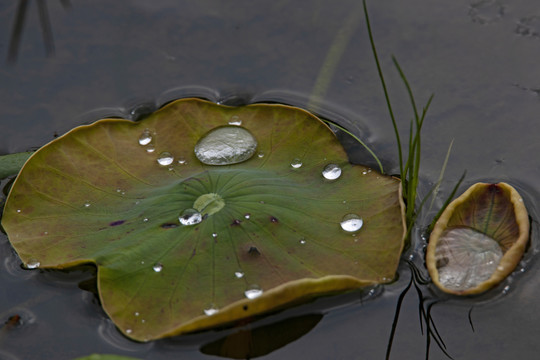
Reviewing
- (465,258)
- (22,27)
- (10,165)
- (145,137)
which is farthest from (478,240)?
(22,27)

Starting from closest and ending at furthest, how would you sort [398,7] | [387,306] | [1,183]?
1. [387,306]
2. [1,183]
3. [398,7]

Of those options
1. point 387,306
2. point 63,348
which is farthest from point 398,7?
point 63,348

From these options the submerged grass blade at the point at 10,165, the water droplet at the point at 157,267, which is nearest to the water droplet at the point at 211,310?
the water droplet at the point at 157,267

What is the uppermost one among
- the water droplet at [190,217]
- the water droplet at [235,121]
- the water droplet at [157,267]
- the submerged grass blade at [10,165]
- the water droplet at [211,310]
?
the water droplet at [235,121]

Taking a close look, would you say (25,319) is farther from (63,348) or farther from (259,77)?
(259,77)

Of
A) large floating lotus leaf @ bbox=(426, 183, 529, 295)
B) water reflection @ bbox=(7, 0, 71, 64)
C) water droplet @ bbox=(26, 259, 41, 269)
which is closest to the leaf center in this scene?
water droplet @ bbox=(26, 259, 41, 269)

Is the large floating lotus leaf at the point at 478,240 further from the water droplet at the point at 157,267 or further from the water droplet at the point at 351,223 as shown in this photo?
the water droplet at the point at 157,267

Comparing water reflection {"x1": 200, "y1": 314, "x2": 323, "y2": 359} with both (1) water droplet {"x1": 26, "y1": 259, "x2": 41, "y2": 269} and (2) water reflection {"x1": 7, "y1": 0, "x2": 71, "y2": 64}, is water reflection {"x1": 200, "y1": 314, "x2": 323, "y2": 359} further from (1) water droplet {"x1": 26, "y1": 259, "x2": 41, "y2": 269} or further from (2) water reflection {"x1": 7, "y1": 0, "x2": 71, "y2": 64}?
(2) water reflection {"x1": 7, "y1": 0, "x2": 71, "y2": 64}
